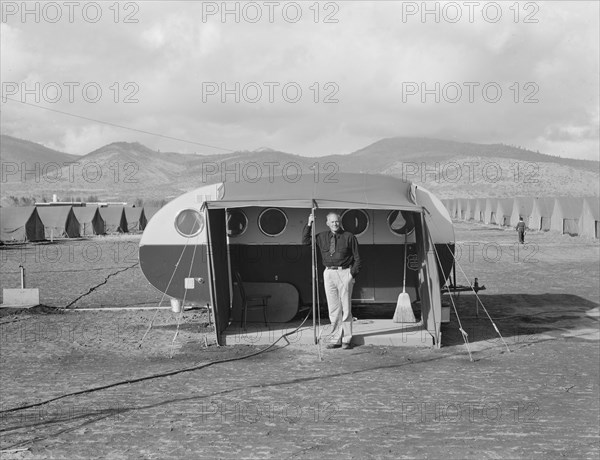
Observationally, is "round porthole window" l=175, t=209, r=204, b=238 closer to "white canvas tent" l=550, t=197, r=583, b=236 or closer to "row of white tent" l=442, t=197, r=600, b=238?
"row of white tent" l=442, t=197, r=600, b=238

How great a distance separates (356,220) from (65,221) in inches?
1456

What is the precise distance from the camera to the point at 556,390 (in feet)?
29.5

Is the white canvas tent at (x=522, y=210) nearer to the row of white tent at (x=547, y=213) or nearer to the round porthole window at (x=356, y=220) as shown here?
the row of white tent at (x=547, y=213)

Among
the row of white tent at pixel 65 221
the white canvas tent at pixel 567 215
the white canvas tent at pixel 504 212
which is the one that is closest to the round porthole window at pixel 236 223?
the row of white tent at pixel 65 221

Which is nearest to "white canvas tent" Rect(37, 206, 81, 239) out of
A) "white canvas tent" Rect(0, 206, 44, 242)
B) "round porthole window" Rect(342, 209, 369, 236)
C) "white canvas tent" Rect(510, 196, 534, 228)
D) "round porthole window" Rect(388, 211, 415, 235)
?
"white canvas tent" Rect(0, 206, 44, 242)

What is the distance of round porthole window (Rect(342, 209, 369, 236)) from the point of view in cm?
1363

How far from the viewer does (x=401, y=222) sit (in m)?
13.5

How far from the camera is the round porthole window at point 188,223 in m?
13.7

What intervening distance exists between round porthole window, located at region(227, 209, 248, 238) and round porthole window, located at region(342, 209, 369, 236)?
188cm

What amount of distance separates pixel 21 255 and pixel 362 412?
28.9m

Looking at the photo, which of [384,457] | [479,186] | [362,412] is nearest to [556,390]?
[362,412]

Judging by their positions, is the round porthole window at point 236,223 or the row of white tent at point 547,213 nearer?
the round porthole window at point 236,223

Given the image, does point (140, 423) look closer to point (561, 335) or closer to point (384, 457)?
point (384, 457)

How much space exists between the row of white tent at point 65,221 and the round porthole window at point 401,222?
33451mm
